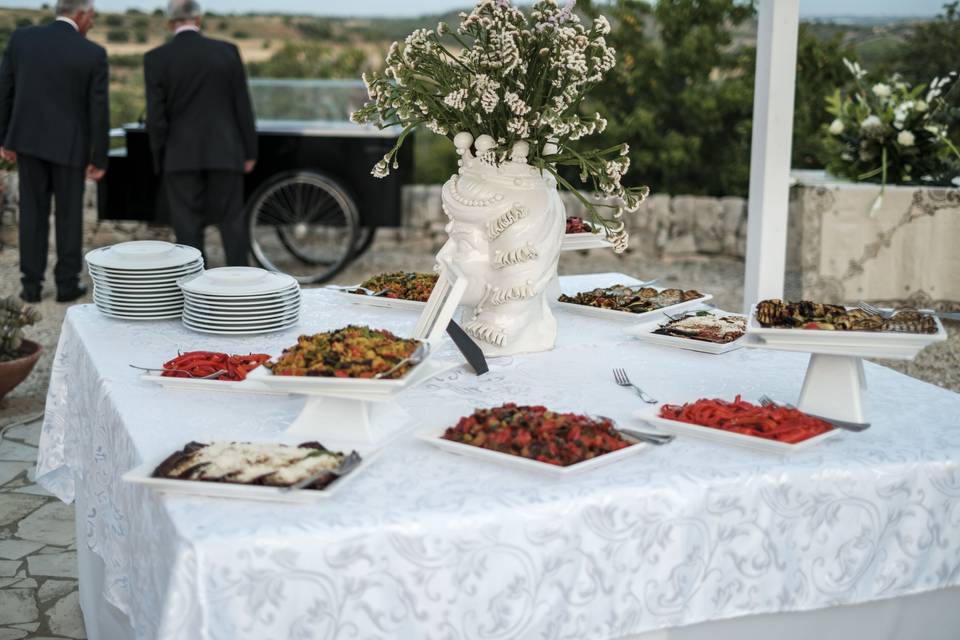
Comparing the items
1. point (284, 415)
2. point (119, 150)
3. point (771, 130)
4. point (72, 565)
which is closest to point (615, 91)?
point (119, 150)

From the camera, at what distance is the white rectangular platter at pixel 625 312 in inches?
99.0

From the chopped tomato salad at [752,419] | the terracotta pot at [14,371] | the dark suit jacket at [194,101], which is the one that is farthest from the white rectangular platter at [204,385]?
the dark suit jacket at [194,101]

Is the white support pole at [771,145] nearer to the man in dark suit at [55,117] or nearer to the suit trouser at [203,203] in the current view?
the suit trouser at [203,203]

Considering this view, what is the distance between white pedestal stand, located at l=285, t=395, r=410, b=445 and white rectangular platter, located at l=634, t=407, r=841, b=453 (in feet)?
1.32

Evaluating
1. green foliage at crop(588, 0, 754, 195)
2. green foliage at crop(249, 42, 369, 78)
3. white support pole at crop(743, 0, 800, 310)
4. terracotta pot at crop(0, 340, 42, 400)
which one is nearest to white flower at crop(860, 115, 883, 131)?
white support pole at crop(743, 0, 800, 310)

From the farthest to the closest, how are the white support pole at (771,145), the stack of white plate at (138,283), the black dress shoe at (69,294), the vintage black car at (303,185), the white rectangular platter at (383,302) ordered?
the vintage black car at (303,185)
the black dress shoe at (69,294)
the white support pole at (771,145)
the white rectangular platter at (383,302)
the stack of white plate at (138,283)

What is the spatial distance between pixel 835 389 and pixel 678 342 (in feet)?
1.72

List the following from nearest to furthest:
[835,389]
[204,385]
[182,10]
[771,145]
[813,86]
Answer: [835,389] → [204,385] → [771,145] → [182,10] → [813,86]

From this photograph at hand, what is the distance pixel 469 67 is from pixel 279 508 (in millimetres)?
1005

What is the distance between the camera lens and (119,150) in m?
6.43

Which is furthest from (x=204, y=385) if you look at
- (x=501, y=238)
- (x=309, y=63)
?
(x=309, y=63)

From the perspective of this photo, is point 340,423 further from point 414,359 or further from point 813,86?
point 813,86

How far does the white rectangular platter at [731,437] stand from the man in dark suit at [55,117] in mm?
4834

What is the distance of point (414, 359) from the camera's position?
1.68 metres
